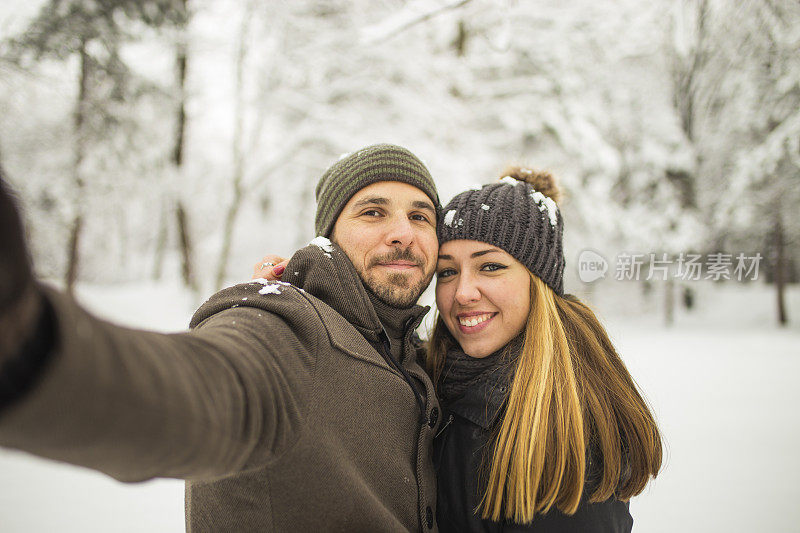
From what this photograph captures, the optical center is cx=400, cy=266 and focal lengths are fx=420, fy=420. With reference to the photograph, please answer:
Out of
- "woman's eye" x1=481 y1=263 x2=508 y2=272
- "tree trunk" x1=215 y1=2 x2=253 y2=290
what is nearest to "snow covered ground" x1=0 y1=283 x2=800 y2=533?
"woman's eye" x1=481 y1=263 x2=508 y2=272

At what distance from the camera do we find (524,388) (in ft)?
5.79

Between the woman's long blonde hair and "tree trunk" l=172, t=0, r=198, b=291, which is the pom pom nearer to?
the woman's long blonde hair

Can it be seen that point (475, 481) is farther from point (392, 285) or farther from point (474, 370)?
point (392, 285)

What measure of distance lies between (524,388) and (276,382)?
115 centimetres

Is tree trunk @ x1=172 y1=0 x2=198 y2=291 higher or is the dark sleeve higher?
tree trunk @ x1=172 y1=0 x2=198 y2=291

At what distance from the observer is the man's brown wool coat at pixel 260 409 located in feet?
1.84

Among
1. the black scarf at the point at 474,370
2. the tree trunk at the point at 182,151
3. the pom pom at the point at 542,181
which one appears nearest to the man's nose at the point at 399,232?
the black scarf at the point at 474,370

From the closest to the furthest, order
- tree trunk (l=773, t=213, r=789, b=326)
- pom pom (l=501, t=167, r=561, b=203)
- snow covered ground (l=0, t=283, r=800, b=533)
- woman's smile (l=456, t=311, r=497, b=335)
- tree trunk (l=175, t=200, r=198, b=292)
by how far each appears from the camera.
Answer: woman's smile (l=456, t=311, r=497, b=335), pom pom (l=501, t=167, r=561, b=203), snow covered ground (l=0, t=283, r=800, b=533), tree trunk (l=773, t=213, r=789, b=326), tree trunk (l=175, t=200, r=198, b=292)

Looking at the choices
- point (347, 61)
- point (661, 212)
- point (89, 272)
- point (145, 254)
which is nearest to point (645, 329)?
point (661, 212)

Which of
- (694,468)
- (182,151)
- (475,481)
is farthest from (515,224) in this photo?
(182,151)

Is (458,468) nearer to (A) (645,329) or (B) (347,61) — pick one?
(B) (347,61)

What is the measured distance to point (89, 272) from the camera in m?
20.5

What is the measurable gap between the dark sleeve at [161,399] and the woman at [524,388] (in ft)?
3.16

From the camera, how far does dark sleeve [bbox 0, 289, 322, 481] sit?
0.53 meters
